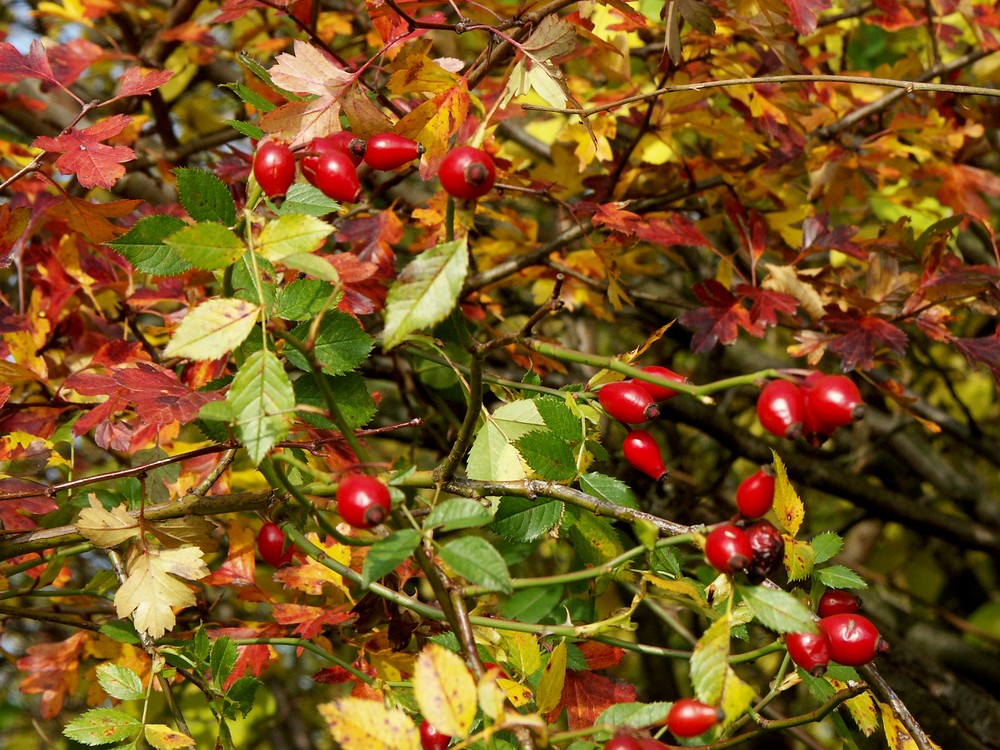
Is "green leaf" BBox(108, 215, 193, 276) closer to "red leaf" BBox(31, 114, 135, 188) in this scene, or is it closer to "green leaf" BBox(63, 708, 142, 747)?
"red leaf" BBox(31, 114, 135, 188)

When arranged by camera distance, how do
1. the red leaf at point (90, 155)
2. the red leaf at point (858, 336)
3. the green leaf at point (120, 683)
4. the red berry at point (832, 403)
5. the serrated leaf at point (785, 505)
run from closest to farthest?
the red berry at point (832, 403), the serrated leaf at point (785, 505), the green leaf at point (120, 683), the red leaf at point (90, 155), the red leaf at point (858, 336)

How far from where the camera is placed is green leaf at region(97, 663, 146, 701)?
1259 millimetres

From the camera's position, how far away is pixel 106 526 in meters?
1.25

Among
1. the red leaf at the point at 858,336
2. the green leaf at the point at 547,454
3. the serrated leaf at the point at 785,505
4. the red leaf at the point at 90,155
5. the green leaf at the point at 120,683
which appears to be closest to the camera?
the serrated leaf at the point at 785,505

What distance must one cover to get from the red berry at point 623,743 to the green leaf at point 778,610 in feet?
0.55

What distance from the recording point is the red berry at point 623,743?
0.86 meters

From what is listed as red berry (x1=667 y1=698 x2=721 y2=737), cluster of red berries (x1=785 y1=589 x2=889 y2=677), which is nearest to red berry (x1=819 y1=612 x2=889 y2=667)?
cluster of red berries (x1=785 y1=589 x2=889 y2=677)

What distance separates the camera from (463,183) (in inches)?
33.2

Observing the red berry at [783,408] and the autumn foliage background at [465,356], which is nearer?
the red berry at [783,408]

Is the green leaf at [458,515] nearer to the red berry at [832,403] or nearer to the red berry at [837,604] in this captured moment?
the red berry at [832,403]

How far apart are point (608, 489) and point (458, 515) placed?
0.32 m

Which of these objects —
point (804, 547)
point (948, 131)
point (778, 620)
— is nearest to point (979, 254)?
point (948, 131)

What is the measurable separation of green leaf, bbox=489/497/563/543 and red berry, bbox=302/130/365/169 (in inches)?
18.6

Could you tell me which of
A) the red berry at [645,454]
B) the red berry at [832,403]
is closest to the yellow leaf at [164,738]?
the red berry at [645,454]
